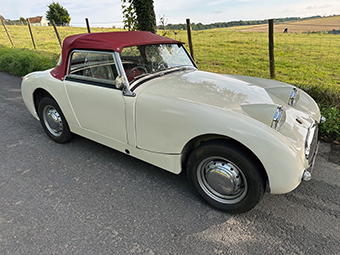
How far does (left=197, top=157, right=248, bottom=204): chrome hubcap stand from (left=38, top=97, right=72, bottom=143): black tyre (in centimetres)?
225

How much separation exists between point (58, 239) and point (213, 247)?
134cm

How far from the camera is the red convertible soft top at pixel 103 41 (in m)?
2.77

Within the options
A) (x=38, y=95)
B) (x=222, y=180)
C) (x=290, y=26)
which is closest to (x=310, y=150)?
(x=222, y=180)

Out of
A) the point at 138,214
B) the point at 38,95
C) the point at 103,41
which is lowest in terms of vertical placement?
the point at 138,214

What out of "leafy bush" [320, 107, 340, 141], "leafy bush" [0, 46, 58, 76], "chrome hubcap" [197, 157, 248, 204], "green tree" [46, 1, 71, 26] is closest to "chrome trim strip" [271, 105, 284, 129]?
"chrome hubcap" [197, 157, 248, 204]

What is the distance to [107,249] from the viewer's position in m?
1.98

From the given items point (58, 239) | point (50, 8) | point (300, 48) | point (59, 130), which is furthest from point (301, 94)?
point (50, 8)

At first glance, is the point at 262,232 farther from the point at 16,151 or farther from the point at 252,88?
the point at 16,151

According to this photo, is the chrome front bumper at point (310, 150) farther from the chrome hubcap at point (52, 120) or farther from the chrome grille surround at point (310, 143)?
the chrome hubcap at point (52, 120)

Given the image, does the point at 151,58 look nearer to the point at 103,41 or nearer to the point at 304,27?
the point at 103,41

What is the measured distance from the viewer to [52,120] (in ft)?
12.0

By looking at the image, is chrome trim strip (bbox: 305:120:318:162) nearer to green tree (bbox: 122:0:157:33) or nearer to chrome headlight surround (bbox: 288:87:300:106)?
chrome headlight surround (bbox: 288:87:300:106)

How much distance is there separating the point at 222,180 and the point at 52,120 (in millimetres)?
2789

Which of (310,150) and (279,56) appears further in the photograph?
(279,56)
